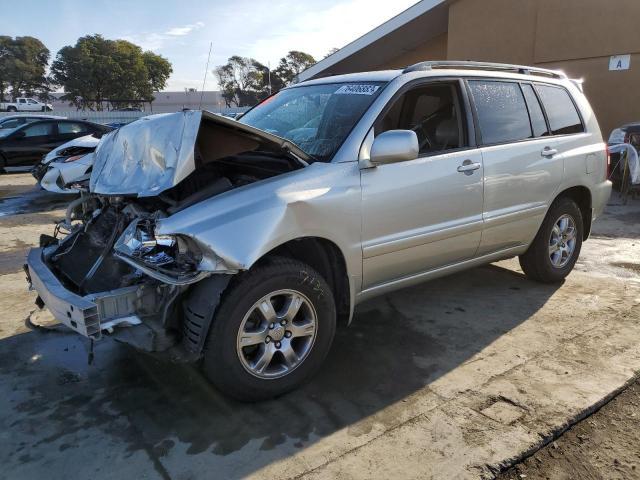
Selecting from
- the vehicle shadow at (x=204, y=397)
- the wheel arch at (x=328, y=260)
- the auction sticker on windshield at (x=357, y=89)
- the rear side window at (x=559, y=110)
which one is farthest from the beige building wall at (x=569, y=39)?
the wheel arch at (x=328, y=260)

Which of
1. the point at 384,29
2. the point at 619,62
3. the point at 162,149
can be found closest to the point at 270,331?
the point at 162,149

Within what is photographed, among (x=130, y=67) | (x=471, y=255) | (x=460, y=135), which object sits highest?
(x=130, y=67)

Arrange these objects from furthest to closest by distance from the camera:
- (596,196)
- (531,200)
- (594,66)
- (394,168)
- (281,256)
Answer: (594,66), (596,196), (531,200), (394,168), (281,256)

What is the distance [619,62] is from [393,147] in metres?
11.7

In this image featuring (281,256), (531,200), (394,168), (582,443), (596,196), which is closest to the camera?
(582,443)

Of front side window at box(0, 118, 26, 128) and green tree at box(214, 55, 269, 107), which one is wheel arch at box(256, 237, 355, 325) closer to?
green tree at box(214, 55, 269, 107)

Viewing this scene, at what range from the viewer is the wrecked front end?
8.83ft

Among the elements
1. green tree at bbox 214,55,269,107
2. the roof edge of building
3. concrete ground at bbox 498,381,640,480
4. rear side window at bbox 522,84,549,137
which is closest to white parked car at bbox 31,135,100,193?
green tree at bbox 214,55,269,107

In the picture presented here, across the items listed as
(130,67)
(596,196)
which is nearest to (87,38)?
(130,67)

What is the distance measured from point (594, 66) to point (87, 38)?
192ft

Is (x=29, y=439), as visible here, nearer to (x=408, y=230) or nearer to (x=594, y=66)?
(x=408, y=230)

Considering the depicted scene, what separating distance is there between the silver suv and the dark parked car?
10926 mm

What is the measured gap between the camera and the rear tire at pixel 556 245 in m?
4.66

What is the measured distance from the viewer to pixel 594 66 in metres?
12.5
